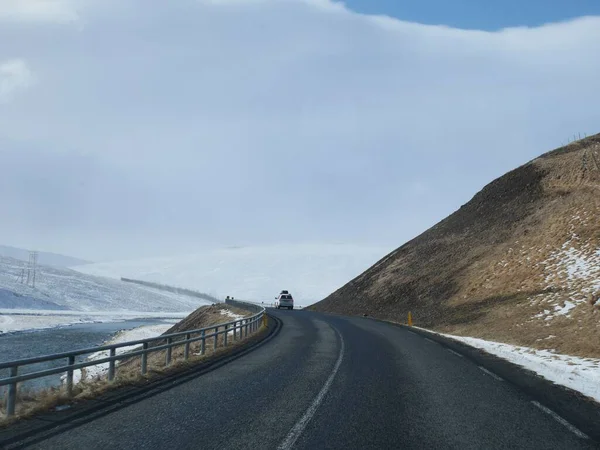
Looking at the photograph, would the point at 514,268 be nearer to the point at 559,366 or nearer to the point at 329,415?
the point at 559,366

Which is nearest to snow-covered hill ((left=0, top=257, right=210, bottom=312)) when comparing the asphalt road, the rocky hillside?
the rocky hillside

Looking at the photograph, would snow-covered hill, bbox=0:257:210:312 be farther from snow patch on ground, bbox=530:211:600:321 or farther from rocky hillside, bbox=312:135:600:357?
snow patch on ground, bbox=530:211:600:321

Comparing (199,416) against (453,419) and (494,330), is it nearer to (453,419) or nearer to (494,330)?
(453,419)

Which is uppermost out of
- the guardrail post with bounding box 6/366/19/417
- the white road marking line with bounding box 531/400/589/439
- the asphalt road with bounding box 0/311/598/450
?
the guardrail post with bounding box 6/366/19/417

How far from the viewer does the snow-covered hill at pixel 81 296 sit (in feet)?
415

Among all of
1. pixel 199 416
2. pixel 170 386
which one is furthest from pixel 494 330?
pixel 199 416

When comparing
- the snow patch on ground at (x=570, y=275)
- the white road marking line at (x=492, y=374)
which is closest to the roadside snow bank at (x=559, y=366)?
the white road marking line at (x=492, y=374)

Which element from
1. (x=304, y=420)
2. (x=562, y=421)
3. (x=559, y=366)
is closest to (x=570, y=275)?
(x=559, y=366)

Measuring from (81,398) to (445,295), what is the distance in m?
40.2

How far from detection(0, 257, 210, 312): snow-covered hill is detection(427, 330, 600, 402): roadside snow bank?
121 metres

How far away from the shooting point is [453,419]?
325 inches

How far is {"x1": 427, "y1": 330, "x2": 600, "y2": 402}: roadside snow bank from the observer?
1199cm

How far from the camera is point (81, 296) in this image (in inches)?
5792

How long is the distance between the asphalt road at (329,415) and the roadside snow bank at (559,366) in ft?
4.87
